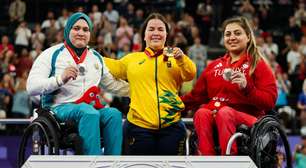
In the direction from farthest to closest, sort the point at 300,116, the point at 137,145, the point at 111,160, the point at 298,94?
the point at 298,94, the point at 300,116, the point at 137,145, the point at 111,160

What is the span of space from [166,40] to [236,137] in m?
1.01

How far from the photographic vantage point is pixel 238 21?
6469 mm

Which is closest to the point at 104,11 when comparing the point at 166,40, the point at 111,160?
the point at 166,40

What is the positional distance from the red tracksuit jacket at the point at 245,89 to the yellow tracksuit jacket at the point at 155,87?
21 centimetres

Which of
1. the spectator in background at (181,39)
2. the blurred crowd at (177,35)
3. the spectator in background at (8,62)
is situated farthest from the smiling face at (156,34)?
the spectator in background at (181,39)

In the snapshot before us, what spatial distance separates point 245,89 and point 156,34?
0.79 m

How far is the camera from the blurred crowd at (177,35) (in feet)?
44.2

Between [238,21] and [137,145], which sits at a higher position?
[238,21]

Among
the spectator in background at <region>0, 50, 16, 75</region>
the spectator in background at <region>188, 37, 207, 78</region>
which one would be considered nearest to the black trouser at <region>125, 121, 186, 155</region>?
the spectator in background at <region>0, 50, 16, 75</region>

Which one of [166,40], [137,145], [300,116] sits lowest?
[300,116]

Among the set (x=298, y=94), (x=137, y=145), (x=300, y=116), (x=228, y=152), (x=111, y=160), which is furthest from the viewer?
(x=298, y=94)

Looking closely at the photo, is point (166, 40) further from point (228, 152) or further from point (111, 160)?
point (111, 160)

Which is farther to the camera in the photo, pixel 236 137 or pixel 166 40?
pixel 166 40

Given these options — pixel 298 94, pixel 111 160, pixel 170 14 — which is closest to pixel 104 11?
pixel 170 14
